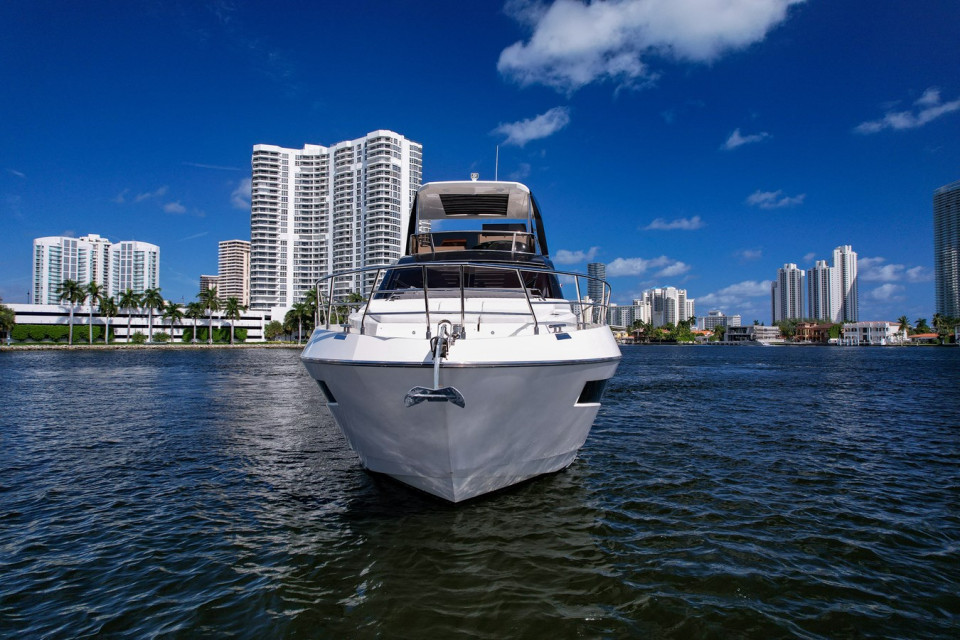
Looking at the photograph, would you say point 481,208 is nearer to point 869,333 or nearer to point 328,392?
point 328,392

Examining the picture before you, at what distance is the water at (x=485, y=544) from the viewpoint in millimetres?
3996

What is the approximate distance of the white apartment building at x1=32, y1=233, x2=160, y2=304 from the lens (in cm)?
16175

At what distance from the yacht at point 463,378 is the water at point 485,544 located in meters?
0.68

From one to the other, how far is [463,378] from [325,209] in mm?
130837

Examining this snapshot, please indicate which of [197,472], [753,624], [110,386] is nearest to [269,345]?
[110,386]

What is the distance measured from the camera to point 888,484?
7527 mm

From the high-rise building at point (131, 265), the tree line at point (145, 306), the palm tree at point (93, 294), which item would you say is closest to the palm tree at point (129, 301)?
the tree line at point (145, 306)

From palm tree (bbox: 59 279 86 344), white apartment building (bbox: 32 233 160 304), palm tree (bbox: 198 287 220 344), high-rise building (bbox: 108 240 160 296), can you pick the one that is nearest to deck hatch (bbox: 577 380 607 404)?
palm tree (bbox: 59 279 86 344)

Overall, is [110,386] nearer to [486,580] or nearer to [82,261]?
[486,580]

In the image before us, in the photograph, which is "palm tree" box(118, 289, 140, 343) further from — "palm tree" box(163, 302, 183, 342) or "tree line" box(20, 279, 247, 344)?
"palm tree" box(163, 302, 183, 342)

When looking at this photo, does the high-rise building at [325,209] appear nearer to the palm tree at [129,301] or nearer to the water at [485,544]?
the palm tree at [129,301]

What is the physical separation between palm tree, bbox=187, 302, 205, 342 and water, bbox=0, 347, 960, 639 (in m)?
98.3

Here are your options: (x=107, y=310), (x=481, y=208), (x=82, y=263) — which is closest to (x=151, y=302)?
(x=107, y=310)

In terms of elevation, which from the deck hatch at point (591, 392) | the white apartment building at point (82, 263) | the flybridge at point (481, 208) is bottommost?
the deck hatch at point (591, 392)
